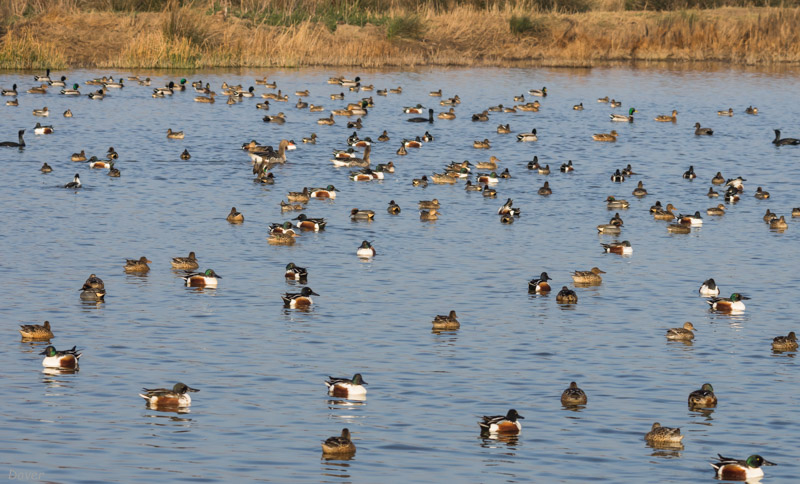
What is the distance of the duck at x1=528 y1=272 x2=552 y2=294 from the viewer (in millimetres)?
28969

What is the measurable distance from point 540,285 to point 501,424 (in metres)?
10.1

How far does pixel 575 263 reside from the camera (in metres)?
32.6

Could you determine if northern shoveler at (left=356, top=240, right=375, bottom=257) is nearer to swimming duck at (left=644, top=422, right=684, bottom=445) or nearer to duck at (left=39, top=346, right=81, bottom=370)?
duck at (left=39, top=346, right=81, bottom=370)

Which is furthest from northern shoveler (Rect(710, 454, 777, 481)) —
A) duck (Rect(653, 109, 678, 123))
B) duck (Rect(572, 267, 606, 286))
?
duck (Rect(653, 109, 678, 123))

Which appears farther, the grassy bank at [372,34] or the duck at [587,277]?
the grassy bank at [372,34]

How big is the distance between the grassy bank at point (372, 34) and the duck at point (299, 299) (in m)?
50.4

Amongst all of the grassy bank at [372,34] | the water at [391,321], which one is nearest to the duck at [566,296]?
the water at [391,321]

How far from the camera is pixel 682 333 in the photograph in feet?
82.2

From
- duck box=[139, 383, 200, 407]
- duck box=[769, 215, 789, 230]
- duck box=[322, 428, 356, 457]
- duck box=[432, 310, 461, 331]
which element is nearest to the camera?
duck box=[322, 428, 356, 457]

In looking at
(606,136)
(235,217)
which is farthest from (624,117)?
(235,217)

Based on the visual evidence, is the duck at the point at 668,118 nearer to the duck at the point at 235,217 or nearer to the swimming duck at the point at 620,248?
the swimming duck at the point at 620,248

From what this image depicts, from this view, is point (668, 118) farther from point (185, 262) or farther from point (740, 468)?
point (740, 468)

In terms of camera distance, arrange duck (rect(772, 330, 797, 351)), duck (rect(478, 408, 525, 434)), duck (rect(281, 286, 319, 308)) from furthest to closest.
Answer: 1. duck (rect(281, 286, 319, 308))
2. duck (rect(772, 330, 797, 351))
3. duck (rect(478, 408, 525, 434))

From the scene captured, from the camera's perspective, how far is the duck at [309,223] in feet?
119
